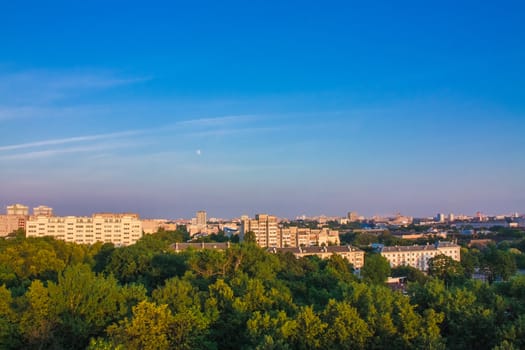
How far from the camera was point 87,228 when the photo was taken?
66750 mm

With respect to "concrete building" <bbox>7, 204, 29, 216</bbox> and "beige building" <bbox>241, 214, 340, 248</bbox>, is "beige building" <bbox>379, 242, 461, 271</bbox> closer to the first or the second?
"beige building" <bbox>241, 214, 340, 248</bbox>

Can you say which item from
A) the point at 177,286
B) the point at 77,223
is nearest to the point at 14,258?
the point at 177,286

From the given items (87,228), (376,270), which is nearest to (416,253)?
(376,270)

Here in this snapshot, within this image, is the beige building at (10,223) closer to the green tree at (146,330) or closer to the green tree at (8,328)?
the green tree at (8,328)

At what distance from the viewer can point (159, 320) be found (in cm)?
1348

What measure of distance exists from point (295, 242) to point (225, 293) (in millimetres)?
52093

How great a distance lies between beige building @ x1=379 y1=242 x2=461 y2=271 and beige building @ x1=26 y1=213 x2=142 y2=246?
33867 mm

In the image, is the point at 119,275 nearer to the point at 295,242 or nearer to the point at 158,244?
the point at 158,244

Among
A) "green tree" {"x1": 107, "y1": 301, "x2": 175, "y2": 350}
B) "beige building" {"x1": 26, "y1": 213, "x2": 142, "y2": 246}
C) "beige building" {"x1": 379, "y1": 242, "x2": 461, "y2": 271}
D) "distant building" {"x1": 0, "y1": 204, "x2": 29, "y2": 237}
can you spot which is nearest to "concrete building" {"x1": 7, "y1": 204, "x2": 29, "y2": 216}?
"distant building" {"x1": 0, "y1": 204, "x2": 29, "y2": 237}

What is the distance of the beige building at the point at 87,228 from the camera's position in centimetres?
6525

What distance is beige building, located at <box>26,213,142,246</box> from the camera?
2569 inches

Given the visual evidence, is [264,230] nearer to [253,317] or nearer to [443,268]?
[443,268]

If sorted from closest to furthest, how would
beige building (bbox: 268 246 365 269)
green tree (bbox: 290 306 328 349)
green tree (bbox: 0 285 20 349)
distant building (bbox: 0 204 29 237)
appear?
green tree (bbox: 290 306 328 349) → green tree (bbox: 0 285 20 349) → beige building (bbox: 268 246 365 269) → distant building (bbox: 0 204 29 237)

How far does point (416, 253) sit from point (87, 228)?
42313mm
